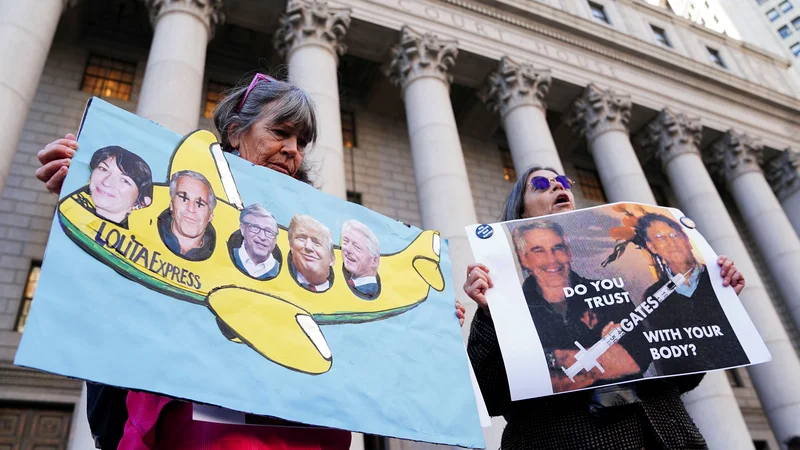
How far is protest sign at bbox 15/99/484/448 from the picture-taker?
1890 millimetres

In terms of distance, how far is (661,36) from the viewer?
25016mm

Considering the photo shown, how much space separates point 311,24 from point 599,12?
15.3m

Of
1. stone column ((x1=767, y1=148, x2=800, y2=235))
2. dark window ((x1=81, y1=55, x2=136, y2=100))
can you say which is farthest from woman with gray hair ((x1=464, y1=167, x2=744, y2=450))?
stone column ((x1=767, y1=148, x2=800, y2=235))

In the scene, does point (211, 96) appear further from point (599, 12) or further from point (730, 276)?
point (599, 12)

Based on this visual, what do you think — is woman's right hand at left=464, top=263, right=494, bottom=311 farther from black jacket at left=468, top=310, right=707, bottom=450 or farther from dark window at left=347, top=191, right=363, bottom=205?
dark window at left=347, top=191, right=363, bottom=205

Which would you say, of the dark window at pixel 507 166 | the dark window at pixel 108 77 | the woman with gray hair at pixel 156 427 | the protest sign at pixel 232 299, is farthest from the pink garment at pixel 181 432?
the dark window at pixel 507 166

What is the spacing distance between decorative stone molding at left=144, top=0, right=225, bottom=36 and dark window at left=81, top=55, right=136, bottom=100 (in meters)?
3.07

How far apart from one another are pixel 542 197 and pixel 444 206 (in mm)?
8820

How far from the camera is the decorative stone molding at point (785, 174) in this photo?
22.8 metres

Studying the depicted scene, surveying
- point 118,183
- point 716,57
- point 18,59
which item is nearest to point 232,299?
point 118,183

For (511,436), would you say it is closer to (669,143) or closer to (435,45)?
(435,45)

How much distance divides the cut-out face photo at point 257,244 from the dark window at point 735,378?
905 inches

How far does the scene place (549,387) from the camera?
121 inches

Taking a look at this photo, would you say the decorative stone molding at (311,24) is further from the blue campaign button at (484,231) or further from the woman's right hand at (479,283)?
the woman's right hand at (479,283)
